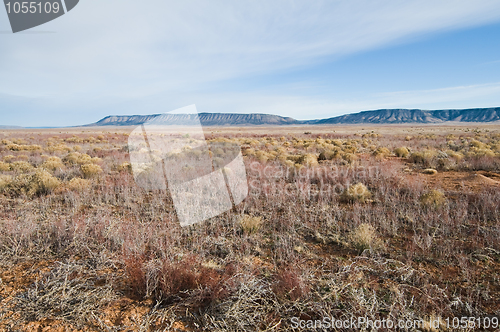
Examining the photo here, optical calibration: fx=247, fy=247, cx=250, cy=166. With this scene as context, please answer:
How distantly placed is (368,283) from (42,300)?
13.3 feet

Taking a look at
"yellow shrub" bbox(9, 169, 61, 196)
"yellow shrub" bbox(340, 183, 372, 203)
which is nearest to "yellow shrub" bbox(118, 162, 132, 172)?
"yellow shrub" bbox(9, 169, 61, 196)

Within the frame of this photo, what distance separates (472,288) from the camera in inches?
123

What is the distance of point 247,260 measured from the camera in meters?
3.94

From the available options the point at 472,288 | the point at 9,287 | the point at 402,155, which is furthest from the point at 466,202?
the point at 402,155

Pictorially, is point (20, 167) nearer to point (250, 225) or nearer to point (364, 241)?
point (250, 225)

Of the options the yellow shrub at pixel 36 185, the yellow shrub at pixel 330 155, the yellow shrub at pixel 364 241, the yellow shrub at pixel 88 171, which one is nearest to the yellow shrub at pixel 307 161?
the yellow shrub at pixel 330 155

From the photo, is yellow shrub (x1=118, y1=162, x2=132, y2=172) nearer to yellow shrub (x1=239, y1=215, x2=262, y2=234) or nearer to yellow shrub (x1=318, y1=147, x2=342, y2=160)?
yellow shrub (x1=239, y1=215, x2=262, y2=234)

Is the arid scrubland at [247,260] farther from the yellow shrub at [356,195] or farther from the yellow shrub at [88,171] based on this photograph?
the yellow shrub at [88,171]

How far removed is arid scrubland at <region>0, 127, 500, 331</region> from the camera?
9.25ft

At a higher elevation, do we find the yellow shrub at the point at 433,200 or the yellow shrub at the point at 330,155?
the yellow shrub at the point at 433,200

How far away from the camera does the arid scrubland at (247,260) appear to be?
282cm

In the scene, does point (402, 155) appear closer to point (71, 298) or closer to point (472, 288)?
point (472, 288)

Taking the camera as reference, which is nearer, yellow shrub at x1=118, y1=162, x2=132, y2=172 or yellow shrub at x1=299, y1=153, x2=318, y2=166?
yellow shrub at x1=118, y1=162, x2=132, y2=172

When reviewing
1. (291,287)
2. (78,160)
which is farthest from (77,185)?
(291,287)
